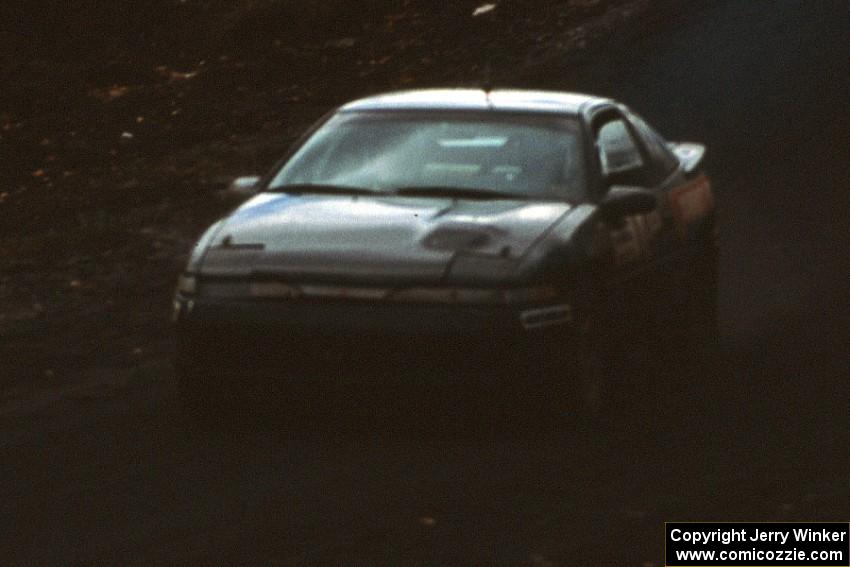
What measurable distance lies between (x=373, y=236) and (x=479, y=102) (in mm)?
1781

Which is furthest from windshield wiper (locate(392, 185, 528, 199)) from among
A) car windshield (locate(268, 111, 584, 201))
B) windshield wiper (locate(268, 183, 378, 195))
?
windshield wiper (locate(268, 183, 378, 195))

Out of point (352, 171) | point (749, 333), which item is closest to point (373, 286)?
point (352, 171)

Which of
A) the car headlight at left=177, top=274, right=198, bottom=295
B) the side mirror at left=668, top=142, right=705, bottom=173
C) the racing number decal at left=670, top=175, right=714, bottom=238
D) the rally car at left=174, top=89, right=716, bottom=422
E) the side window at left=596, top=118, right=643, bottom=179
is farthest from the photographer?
the side mirror at left=668, top=142, right=705, bottom=173

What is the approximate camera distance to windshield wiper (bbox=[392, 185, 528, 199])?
34.8 feet

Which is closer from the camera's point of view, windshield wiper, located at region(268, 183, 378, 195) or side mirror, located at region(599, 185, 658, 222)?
side mirror, located at region(599, 185, 658, 222)

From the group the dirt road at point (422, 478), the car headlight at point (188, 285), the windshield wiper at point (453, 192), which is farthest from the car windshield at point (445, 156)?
the dirt road at point (422, 478)

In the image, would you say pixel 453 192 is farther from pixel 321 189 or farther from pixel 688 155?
pixel 688 155

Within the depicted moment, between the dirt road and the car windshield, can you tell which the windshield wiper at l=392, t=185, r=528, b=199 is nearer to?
the car windshield

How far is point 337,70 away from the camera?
80.8ft

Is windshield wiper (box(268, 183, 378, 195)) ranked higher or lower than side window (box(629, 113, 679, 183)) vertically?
higher

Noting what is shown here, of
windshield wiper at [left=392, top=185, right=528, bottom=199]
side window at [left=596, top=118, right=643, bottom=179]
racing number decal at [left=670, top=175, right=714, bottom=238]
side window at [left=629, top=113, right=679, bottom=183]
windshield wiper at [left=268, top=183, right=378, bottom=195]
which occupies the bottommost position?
racing number decal at [left=670, top=175, right=714, bottom=238]

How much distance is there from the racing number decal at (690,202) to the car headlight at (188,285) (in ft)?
9.37

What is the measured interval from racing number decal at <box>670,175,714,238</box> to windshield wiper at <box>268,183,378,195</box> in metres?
1.84

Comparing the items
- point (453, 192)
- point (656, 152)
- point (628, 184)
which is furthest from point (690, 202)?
point (453, 192)
